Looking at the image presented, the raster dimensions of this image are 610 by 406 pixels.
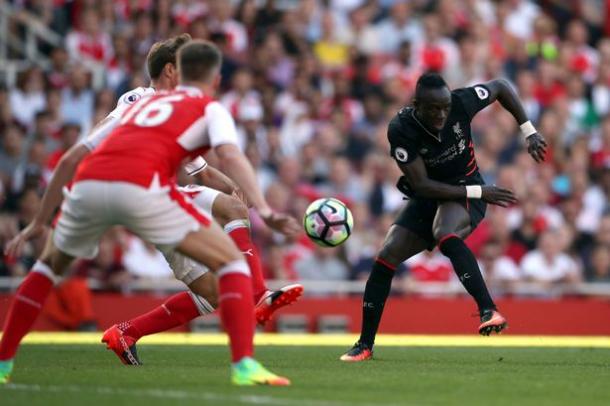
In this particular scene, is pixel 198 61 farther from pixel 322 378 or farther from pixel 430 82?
pixel 430 82

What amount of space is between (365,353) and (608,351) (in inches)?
116

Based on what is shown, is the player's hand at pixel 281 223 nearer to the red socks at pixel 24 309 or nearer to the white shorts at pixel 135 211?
the white shorts at pixel 135 211

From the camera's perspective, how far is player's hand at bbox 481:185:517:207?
1059 cm

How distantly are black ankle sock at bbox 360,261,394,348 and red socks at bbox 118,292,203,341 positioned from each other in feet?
4.49

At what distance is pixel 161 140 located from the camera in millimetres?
7969

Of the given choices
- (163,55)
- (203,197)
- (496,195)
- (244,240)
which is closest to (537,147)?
(496,195)

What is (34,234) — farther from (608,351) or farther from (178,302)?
(608,351)

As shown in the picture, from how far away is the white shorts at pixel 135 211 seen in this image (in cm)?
783

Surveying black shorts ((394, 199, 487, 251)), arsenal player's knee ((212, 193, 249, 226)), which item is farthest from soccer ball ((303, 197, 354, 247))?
black shorts ((394, 199, 487, 251))

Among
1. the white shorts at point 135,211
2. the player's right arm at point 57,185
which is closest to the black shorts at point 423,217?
the player's right arm at point 57,185

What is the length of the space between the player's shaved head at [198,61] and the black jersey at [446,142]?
282 centimetres

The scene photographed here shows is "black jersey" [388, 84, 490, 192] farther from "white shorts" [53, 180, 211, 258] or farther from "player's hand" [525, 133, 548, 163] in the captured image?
"white shorts" [53, 180, 211, 258]

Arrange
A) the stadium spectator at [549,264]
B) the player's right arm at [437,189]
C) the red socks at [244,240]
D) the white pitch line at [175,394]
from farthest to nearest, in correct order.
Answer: the stadium spectator at [549,264]
the player's right arm at [437,189]
the red socks at [244,240]
the white pitch line at [175,394]

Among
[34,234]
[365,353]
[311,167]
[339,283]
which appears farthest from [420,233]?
[311,167]
